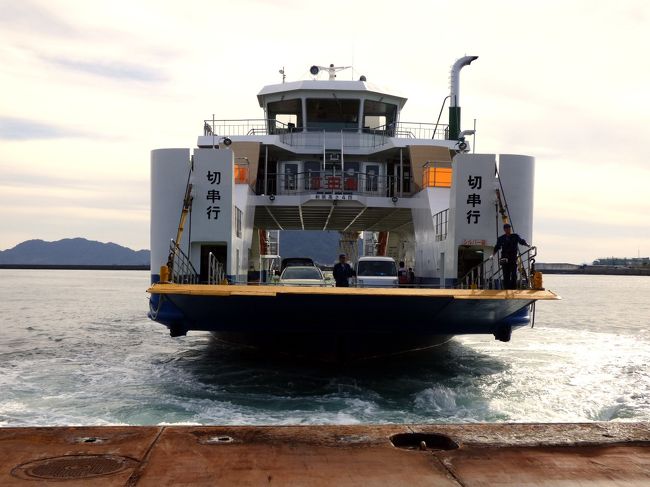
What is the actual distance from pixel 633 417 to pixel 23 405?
9.62 m

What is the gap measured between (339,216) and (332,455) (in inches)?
703

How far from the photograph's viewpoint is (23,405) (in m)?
9.89

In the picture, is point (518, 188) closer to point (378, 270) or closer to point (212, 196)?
point (378, 270)

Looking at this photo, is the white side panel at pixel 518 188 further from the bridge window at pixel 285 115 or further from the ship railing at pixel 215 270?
the bridge window at pixel 285 115

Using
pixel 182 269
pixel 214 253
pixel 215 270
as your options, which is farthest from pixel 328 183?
pixel 182 269

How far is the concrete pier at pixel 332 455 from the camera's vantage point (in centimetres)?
340

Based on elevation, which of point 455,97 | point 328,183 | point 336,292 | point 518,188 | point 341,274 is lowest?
point 336,292

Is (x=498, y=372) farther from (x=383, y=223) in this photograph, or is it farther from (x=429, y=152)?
(x=383, y=223)

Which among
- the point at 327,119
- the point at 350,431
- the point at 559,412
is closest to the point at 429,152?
the point at 327,119

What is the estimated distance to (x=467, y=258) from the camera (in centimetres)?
1370

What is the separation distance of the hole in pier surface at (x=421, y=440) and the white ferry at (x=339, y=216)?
18.1 feet

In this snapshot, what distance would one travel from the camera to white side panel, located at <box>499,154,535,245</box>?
13180 millimetres

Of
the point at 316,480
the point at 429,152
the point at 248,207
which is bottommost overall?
the point at 316,480

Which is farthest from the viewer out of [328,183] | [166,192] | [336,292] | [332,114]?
[332,114]
